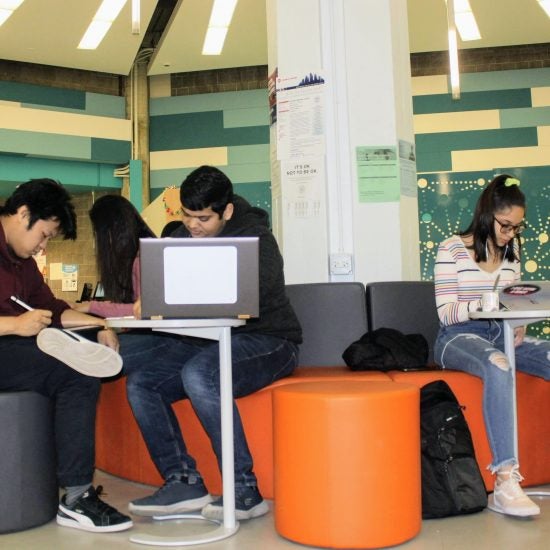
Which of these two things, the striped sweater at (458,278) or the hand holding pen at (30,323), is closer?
the hand holding pen at (30,323)

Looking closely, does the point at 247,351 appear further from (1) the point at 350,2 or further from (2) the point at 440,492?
(1) the point at 350,2

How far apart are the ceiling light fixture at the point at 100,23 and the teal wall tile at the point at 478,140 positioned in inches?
144

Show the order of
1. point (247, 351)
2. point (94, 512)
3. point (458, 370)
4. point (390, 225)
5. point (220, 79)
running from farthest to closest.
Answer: point (220, 79), point (390, 225), point (458, 370), point (247, 351), point (94, 512)

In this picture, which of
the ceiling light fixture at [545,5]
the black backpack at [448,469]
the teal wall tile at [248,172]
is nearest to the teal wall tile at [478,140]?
the ceiling light fixture at [545,5]

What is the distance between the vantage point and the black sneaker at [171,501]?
2.58m

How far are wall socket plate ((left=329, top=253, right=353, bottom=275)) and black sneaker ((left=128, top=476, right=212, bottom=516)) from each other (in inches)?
67.2

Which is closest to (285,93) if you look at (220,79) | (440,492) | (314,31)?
(314,31)

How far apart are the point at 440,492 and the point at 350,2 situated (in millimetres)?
2727

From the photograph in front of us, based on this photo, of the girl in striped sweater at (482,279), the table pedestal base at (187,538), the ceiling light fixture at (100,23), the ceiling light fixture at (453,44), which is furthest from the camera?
the ceiling light fixture at (100,23)

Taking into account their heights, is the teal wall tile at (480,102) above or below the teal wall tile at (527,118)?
above

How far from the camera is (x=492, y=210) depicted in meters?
2.97

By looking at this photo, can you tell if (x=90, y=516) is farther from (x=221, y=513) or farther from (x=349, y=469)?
(x=349, y=469)

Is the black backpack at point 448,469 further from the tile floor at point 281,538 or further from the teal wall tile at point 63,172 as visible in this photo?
the teal wall tile at point 63,172

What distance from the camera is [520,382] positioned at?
2938 mm
